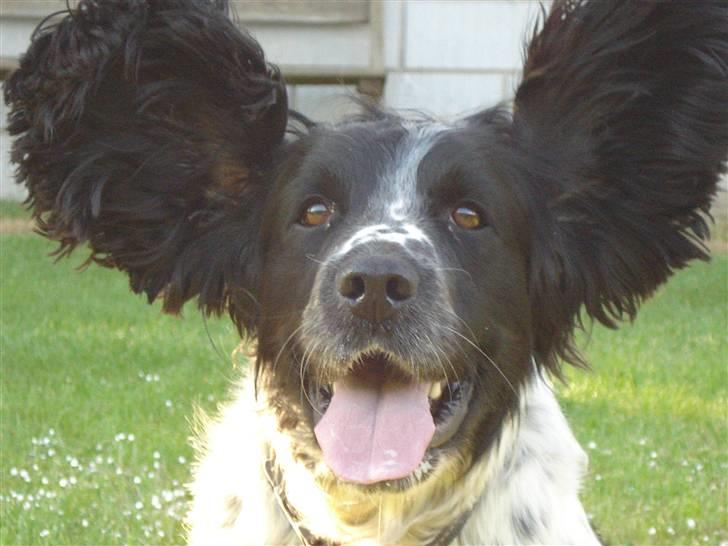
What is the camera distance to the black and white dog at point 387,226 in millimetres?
3582

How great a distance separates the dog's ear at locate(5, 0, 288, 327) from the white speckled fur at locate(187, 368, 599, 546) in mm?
451

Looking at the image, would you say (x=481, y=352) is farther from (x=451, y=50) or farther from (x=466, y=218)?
(x=451, y=50)

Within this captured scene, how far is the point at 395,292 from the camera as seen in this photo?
3.39m

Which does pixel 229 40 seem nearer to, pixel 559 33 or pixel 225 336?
pixel 559 33

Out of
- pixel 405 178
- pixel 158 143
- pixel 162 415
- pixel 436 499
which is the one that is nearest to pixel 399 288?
pixel 405 178

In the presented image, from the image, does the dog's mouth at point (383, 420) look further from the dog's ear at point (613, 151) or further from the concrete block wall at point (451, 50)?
the concrete block wall at point (451, 50)

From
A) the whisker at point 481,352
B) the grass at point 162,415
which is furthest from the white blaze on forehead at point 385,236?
the grass at point 162,415

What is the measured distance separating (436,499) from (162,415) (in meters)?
3.50

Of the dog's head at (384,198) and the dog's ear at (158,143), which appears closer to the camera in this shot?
the dog's head at (384,198)

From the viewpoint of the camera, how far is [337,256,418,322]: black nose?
10.9 ft

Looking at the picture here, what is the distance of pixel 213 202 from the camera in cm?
412

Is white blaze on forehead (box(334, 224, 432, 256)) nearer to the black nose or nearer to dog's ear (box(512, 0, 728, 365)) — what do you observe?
the black nose

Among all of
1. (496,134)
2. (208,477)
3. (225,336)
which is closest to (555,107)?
(496,134)

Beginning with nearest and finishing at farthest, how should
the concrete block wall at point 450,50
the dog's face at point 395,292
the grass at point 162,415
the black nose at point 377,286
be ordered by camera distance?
the black nose at point 377,286
the dog's face at point 395,292
the grass at point 162,415
the concrete block wall at point 450,50
